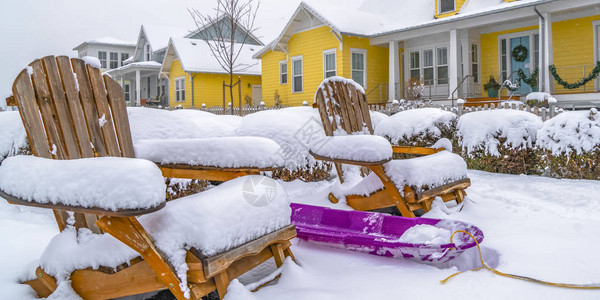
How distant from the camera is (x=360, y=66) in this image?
647 inches

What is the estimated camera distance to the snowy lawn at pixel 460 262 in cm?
220

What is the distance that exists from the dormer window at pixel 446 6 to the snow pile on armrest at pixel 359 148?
13972 millimetres

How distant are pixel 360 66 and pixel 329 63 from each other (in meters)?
1.20

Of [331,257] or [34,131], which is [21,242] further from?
[331,257]

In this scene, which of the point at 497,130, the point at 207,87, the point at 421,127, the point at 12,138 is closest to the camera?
the point at 12,138

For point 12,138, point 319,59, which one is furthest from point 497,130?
point 319,59

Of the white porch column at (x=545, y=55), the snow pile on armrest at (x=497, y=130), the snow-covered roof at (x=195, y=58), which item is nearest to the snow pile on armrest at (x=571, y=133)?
the snow pile on armrest at (x=497, y=130)

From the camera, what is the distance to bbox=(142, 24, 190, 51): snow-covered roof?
26.7 m

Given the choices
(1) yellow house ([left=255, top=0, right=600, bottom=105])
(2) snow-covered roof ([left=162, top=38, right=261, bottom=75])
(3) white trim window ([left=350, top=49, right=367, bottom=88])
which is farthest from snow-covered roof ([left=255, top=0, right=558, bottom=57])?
(2) snow-covered roof ([left=162, top=38, right=261, bottom=75])

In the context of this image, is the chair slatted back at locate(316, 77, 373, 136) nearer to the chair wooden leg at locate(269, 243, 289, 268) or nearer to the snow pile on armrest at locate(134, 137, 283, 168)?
the snow pile on armrest at locate(134, 137, 283, 168)

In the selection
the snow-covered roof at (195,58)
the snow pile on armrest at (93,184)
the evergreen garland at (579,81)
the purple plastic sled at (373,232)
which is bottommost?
the purple plastic sled at (373,232)

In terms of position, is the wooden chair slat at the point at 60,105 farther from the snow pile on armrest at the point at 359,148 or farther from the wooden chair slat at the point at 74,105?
the snow pile on armrest at the point at 359,148

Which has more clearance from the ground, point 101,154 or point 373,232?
point 101,154

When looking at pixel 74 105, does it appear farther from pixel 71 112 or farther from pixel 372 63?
pixel 372 63
